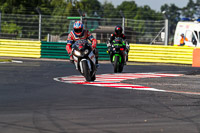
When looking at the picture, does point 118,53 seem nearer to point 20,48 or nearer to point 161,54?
point 161,54

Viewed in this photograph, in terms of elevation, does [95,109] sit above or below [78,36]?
below

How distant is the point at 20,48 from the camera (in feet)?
81.6

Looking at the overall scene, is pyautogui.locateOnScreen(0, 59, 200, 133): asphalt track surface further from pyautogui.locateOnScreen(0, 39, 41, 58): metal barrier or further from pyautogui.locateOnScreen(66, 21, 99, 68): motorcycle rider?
pyautogui.locateOnScreen(0, 39, 41, 58): metal barrier

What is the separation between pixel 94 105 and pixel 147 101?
44.1 inches

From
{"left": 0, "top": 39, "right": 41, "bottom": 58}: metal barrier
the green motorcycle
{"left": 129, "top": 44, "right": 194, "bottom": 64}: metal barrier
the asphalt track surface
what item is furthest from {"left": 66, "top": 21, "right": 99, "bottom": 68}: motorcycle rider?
{"left": 0, "top": 39, "right": 41, "bottom": 58}: metal barrier

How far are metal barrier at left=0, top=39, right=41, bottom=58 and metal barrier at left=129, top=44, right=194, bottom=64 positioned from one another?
16.9 ft

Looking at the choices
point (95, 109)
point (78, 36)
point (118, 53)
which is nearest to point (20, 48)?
point (118, 53)

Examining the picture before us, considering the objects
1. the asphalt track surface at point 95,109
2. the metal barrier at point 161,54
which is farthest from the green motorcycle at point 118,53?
the metal barrier at point 161,54

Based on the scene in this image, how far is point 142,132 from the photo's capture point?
18.0 feet

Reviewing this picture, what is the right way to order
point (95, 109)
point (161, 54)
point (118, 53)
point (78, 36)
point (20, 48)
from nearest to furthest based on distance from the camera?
1. point (95, 109)
2. point (78, 36)
3. point (118, 53)
4. point (161, 54)
5. point (20, 48)

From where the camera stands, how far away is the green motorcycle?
603 inches

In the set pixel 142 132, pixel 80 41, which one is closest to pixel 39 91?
pixel 80 41

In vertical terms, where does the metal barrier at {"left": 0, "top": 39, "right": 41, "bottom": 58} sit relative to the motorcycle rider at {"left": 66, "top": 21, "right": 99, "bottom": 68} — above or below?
below

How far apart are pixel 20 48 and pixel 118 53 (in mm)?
10701
